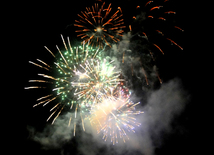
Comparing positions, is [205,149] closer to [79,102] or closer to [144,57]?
[144,57]

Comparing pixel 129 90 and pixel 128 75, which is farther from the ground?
pixel 128 75

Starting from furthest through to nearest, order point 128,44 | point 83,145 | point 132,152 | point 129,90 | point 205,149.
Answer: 1. point 132,152
2. point 83,145
3. point 205,149
4. point 129,90
5. point 128,44

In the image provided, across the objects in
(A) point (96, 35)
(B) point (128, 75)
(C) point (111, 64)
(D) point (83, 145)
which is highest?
(A) point (96, 35)

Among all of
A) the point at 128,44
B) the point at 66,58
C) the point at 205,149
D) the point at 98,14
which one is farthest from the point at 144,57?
the point at 205,149

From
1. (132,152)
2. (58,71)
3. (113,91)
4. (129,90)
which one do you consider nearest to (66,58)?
(58,71)

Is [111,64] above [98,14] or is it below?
below

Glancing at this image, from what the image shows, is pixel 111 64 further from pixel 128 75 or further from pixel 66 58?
pixel 66 58

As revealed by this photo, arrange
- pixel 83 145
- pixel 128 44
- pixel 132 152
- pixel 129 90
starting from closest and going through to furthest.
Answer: pixel 128 44 → pixel 129 90 → pixel 83 145 → pixel 132 152

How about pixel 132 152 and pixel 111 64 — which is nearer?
pixel 111 64

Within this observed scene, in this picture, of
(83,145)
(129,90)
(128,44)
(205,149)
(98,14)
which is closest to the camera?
(98,14)
